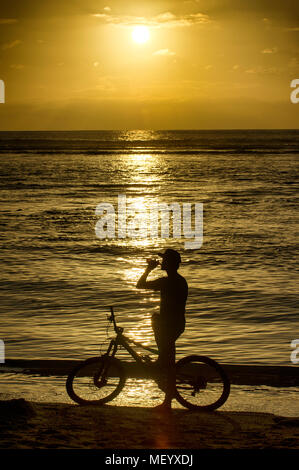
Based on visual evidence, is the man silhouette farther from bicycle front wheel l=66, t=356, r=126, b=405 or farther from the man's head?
bicycle front wheel l=66, t=356, r=126, b=405

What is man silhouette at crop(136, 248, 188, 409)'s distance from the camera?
7.17 metres

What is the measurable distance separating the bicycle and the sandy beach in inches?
6.6

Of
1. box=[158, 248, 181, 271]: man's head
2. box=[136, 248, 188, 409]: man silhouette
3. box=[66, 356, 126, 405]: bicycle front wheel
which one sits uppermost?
box=[158, 248, 181, 271]: man's head

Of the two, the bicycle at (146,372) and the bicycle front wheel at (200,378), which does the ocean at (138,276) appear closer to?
the bicycle at (146,372)

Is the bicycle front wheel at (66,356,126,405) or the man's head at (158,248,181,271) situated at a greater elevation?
the man's head at (158,248,181,271)

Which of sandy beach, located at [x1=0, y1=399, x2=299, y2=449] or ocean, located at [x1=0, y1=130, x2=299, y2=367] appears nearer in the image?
sandy beach, located at [x1=0, y1=399, x2=299, y2=449]

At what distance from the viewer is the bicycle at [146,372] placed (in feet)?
23.8

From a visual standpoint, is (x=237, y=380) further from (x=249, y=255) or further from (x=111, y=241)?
(x=111, y=241)

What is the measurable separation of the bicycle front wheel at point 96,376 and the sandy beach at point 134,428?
0.14m

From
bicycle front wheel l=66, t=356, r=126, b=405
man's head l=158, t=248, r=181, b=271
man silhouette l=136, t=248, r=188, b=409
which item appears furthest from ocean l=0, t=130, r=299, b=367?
man's head l=158, t=248, r=181, b=271

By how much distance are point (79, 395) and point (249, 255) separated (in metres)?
12.4

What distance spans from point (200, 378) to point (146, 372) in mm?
613

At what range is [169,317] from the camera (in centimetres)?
718
